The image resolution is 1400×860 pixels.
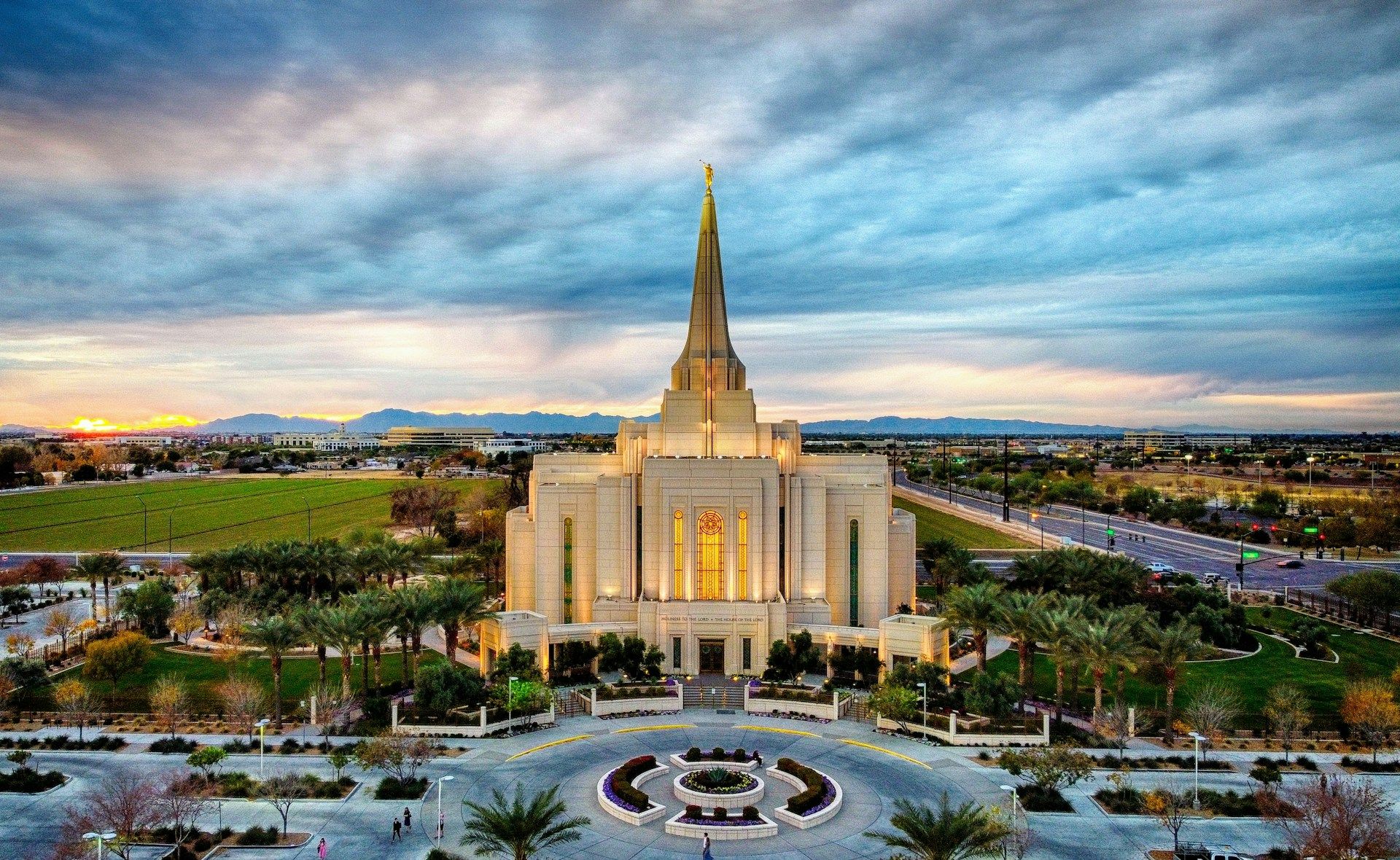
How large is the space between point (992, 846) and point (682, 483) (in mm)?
31838

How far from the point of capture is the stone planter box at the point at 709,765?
Answer: 37.2 meters

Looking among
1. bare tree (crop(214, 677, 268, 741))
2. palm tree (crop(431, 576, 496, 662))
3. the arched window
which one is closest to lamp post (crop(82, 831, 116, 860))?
bare tree (crop(214, 677, 268, 741))

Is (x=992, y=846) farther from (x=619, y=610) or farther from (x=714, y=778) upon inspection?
(x=619, y=610)

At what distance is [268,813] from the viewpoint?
33.0m

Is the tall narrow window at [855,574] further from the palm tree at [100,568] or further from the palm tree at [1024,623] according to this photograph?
the palm tree at [100,568]

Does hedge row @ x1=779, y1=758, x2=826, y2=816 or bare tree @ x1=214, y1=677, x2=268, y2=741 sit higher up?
bare tree @ x1=214, y1=677, x2=268, y2=741

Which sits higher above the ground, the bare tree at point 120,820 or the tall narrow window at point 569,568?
the tall narrow window at point 569,568

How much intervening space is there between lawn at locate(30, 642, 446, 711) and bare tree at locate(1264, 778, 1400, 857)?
43533mm

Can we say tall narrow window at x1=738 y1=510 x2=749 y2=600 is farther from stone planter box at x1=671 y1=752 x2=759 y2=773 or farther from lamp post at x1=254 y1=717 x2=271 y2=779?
lamp post at x1=254 y1=717 x2=271 y2=779

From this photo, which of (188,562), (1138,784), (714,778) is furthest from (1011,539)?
(188,562)

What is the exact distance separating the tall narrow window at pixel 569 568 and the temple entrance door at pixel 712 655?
10.7m

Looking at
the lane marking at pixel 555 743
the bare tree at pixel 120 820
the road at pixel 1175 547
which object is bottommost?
the road at pixel 1175 547

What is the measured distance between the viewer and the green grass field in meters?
110

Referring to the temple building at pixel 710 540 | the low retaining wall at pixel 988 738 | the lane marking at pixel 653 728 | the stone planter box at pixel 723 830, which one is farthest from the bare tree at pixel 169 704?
the low retaining wall at pixel 988 738
